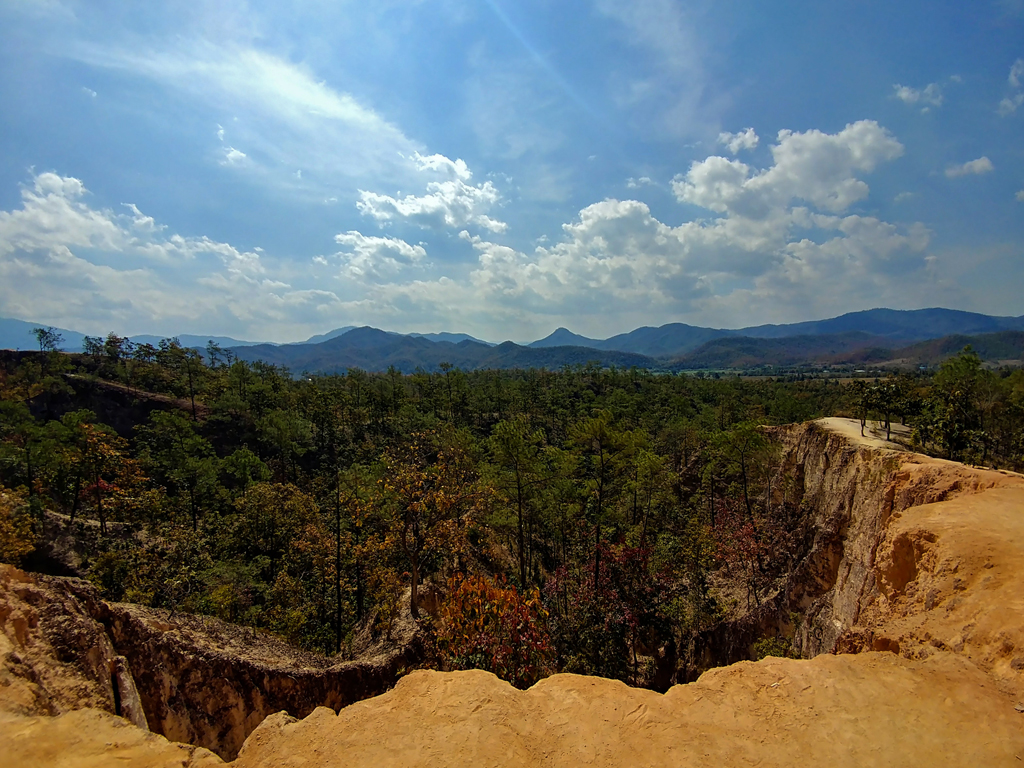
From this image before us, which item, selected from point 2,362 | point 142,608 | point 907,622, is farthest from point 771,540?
point 2,362

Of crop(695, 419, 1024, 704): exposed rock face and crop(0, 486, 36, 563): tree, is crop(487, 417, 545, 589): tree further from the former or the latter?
crop(0, 486, 36, 563): tree

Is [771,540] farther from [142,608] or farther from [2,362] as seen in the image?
[2,362]

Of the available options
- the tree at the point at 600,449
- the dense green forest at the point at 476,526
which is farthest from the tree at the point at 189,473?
the tree at the point at 600,449

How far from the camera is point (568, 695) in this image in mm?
7391

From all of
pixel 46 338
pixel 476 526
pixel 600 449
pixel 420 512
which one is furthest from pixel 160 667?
pixel 46 338

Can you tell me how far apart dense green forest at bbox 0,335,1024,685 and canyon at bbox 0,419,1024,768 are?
13.9ft

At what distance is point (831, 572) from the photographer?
19.9 metres

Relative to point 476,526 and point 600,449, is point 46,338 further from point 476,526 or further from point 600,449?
point 600,449

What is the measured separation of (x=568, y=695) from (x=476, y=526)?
1671 centimetres

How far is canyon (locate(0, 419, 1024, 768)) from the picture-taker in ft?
19.8

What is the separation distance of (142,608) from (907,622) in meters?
19.5

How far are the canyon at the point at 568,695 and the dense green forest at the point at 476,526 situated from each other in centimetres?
422

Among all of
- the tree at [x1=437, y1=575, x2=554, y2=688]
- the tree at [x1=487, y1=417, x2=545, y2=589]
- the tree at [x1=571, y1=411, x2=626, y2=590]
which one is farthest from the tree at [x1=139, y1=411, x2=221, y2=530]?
the tree at [x1=437, y1=575, x2=554, y2=688]

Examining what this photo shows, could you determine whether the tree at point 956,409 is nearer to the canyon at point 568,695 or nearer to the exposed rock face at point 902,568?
the exposed rock face at point 902,568
